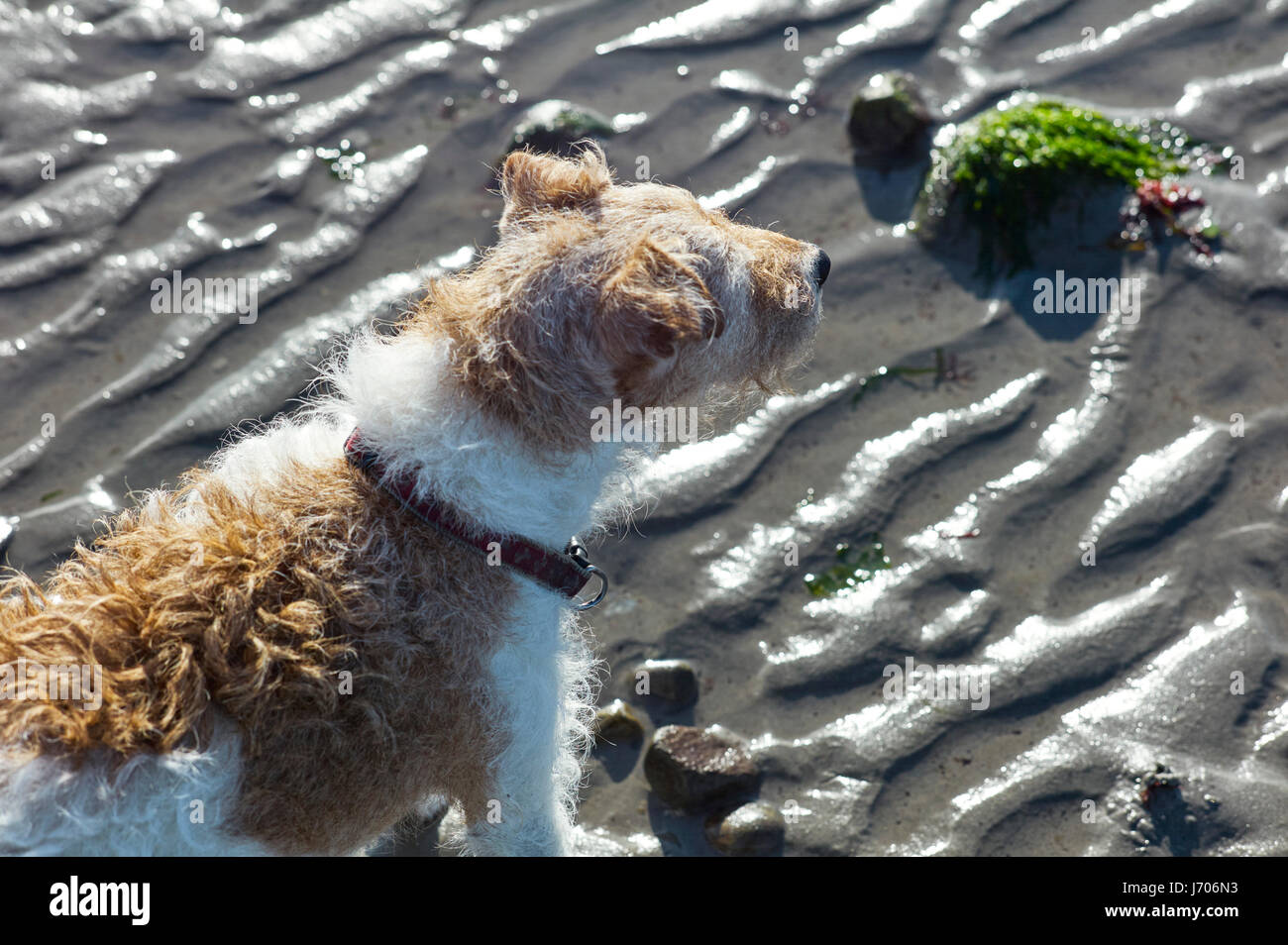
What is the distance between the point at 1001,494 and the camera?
16.4 ft

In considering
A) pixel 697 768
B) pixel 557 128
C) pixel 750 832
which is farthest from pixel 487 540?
pixel 557 128

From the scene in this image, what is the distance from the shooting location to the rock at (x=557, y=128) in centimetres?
623

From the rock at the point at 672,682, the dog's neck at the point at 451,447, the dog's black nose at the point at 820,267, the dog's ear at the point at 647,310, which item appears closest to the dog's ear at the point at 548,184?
the dog's ear at the point at 647,310

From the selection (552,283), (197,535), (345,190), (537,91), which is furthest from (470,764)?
(537,91)

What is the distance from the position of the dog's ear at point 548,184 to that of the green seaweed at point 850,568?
92.3 inches

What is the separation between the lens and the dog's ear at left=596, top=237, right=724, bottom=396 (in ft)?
9.51

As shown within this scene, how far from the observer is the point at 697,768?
4188mm

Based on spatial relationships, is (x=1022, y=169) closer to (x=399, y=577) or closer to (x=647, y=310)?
(x=647, y=310)

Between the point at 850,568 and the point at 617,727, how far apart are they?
57.6 inches

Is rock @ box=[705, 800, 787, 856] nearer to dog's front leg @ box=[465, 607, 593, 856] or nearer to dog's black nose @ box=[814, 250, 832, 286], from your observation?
dog's front leg @ box=[465, 607, 593, 856]

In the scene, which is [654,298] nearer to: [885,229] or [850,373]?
[850,373]

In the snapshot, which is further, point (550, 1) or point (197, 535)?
point (550, 1)
